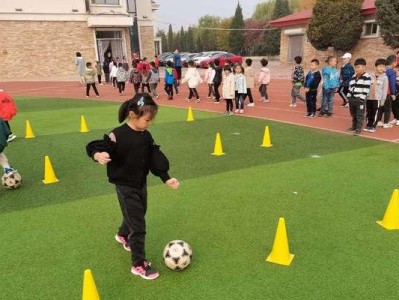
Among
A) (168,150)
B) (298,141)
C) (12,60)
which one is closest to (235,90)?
(298,141)

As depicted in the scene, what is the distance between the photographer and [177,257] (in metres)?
3.58

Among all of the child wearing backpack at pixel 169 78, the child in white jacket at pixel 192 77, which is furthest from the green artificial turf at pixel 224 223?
the child wearing backpack at pixel 169 78

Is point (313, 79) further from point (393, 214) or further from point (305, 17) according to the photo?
point (305, 17)

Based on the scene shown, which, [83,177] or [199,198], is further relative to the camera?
[83,177]

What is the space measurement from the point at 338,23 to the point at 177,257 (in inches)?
1071

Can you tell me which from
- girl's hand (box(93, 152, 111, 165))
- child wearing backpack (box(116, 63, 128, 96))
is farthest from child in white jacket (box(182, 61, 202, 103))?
girl's hand (box(93, 152, 111, 165))

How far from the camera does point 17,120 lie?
12.2m

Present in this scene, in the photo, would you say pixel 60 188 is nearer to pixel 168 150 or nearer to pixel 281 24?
pixel 168 150

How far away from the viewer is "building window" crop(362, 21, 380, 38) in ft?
86.5

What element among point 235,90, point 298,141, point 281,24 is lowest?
point 298,141

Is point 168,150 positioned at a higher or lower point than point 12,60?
lower

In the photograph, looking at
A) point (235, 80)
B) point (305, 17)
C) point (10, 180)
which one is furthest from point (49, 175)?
point (305, 17)

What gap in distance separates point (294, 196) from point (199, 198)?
1.40m

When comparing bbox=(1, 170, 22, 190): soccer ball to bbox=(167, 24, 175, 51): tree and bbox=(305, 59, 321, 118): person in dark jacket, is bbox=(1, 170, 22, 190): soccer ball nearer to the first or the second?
bbox=(305, 59, 321, 118): person in dark jacket
